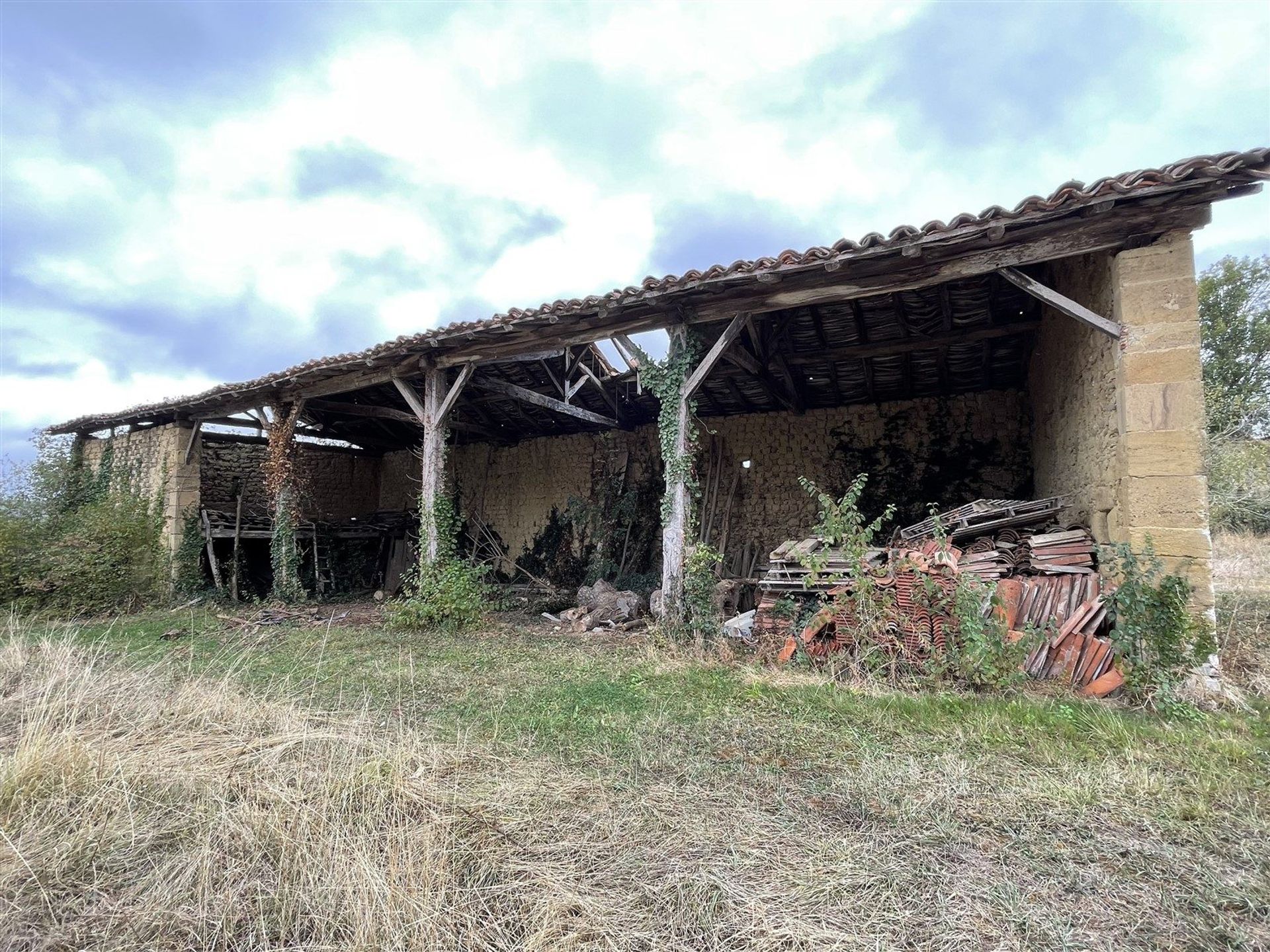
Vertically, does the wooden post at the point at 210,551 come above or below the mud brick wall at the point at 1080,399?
below

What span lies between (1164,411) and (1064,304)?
976 mm

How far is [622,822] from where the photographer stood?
2324 mm

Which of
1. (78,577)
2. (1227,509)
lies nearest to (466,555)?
(78,577)

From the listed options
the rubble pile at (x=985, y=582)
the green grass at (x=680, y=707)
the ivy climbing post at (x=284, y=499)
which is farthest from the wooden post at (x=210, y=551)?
the rubble pile at (x=985, y=582)

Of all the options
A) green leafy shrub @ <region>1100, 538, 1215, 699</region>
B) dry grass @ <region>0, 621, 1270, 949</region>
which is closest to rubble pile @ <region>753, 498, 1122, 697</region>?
green leafy shrub @ <region>1100, 538, 1215, 699</region>

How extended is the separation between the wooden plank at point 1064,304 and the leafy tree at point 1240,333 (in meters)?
12.6

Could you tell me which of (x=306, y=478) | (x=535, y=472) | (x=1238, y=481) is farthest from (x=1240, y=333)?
(x=306, y=478)

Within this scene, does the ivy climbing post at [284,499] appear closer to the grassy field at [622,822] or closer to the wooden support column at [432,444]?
the wooden support column at [432,444]

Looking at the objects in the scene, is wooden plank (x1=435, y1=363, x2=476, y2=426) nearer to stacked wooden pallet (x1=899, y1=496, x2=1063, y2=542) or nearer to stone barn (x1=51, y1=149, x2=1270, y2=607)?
stone barn (x1=51, y1=149, x2=1270, y2=607)

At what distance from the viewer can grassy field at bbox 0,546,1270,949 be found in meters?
1.76

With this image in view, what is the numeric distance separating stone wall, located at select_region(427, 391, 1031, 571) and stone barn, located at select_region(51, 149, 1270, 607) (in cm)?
3

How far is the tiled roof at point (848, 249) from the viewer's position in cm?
368

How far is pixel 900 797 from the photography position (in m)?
2.55

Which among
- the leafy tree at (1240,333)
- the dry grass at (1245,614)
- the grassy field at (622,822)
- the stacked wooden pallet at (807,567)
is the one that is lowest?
the grassy field at (622,822)
